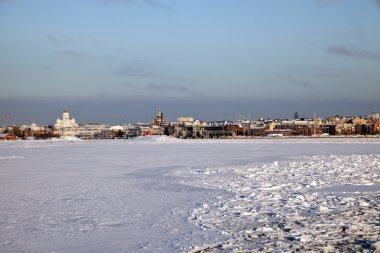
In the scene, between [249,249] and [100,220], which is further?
[100,220]

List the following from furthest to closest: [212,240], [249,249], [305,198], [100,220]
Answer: [305,198] < [100,220] < [212,240] < [249,249]

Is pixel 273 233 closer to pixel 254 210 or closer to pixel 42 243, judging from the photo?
pixel 254 210

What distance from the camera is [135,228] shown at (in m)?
8.48

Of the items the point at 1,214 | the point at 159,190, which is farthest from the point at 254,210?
the point at 1,214

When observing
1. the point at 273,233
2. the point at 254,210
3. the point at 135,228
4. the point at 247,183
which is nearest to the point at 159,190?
the point at 247,183

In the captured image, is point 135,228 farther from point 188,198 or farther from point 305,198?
point 305,198

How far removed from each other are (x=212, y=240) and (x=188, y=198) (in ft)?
13.9

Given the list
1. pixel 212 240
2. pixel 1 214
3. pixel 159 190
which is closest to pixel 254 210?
pixel 212 240

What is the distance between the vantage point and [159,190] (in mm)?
13398

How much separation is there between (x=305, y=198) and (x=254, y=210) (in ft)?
6.72

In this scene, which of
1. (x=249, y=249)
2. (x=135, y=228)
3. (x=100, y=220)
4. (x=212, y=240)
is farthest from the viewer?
(x=100, y=220)

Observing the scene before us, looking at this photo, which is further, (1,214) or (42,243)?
(1,214)

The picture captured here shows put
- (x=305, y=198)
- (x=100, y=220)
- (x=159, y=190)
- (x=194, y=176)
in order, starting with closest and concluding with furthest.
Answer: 1. (x=100, y=220)
2. (x=305, y=198)
3. (x=159, y=190)
4. (x=194, y=176)

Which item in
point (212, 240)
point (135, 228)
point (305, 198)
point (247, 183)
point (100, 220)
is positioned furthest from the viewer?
point (247, 183)
